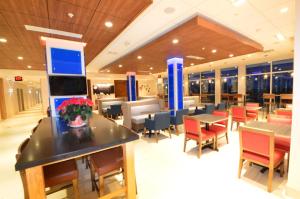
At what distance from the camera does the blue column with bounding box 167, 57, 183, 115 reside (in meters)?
6.14

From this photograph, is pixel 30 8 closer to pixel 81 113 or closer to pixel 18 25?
pixel 18 25

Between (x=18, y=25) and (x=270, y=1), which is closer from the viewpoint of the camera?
(x=270, y=1)

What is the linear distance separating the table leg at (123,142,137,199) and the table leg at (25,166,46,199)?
0.82 meters

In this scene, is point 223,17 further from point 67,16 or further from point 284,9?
point 67,16

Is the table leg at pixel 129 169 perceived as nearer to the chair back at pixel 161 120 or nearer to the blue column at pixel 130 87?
the chair back at pixel 161 120

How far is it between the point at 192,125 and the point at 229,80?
929 centimetres

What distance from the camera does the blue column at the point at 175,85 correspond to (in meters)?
6.14

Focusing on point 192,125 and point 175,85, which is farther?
point 175,85

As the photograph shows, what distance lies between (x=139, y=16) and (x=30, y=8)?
195cm

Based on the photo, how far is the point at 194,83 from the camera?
13.5 meters

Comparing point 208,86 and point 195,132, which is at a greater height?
point 208,86

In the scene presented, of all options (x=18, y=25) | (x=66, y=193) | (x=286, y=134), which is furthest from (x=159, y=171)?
(x=18, y=25)

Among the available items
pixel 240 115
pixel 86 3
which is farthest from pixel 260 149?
pixel 86 3

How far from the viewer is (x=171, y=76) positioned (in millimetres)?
6262
